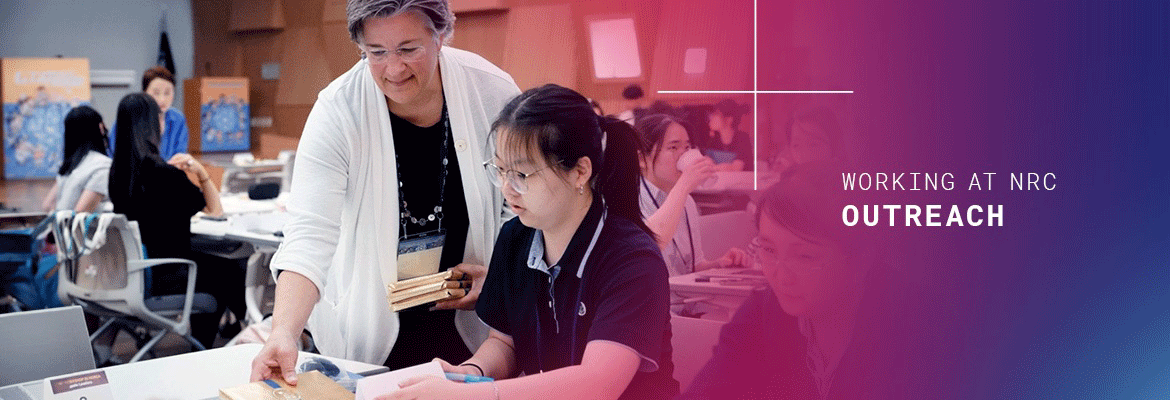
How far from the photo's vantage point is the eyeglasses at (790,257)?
2301mm

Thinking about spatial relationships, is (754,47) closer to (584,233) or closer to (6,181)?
(584,233)

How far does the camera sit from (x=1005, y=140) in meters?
2.22

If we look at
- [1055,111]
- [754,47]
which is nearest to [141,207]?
[754,47]

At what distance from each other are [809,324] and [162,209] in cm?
296

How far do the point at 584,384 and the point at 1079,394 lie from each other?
51.4 inches

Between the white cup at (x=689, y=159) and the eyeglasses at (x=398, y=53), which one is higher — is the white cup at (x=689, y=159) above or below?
below

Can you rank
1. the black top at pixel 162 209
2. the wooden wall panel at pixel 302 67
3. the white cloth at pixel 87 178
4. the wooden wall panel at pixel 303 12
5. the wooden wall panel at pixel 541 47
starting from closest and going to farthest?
the wooden wall panel at pixel 541 47 → the wooden wall panel at pixel 302 67 → the wooden wall panel at pixel 303 12 → the black top at pixel 162 209 → the white cloth at pixel 87 178

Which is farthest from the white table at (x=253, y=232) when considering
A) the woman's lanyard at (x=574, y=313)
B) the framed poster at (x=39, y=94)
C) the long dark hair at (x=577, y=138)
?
the framed poster at (x=39, y=94)

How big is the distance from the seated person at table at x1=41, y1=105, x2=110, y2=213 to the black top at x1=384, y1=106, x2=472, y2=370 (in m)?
3.26

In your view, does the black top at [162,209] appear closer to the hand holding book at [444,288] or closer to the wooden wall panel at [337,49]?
the wooden wall panel at [337,49]

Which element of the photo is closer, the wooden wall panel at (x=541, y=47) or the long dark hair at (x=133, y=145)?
the wooden wall panel at (x=541, y=47)

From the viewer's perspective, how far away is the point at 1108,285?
2.31 metres

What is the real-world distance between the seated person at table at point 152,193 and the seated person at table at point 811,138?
2854 mm

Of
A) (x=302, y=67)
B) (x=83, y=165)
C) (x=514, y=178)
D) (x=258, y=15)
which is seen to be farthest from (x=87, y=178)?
(x=514, y=178)
